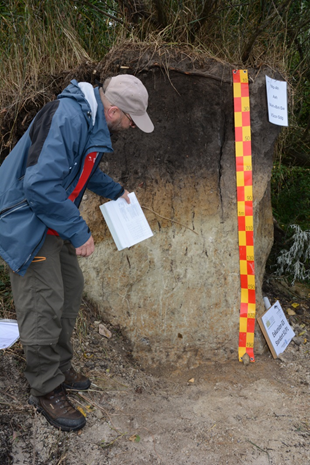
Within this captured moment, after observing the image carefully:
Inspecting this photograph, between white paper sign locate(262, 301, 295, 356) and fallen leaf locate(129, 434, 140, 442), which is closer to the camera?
fallen leaf locate(129, 434, 140, 442)

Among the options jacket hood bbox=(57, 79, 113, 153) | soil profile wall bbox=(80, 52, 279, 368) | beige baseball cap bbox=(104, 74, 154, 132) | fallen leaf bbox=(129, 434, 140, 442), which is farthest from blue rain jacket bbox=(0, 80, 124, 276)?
fallen leaf bbox=(129, 434, 140, 442)

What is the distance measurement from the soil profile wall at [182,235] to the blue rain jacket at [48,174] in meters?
1.20

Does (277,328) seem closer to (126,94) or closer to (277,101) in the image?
(277,101)

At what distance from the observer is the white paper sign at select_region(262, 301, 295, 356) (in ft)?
13.0

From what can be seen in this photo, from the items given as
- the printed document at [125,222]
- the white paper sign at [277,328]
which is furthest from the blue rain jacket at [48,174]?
the white paper sign at [277,328]

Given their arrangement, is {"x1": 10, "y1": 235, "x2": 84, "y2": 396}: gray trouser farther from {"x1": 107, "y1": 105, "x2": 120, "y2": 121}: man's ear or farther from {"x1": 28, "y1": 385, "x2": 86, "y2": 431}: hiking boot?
{"x1": 107, "y1": 105, "x2": 120, "y2": 121}: man's ear

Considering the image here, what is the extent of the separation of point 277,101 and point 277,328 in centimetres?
216

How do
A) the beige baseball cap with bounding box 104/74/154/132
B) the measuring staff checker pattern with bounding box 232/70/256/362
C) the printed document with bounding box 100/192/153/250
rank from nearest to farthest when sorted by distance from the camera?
the beige baseball cap with bounding box 104/74/154/132, the printed document with bounding box 100/192/153/250, the measuring staff checker pattern with bounding box 232/70/256/362

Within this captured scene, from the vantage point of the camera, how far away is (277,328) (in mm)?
4086

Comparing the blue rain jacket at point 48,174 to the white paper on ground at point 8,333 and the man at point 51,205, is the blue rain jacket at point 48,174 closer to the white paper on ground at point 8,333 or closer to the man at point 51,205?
the man at point 51,205

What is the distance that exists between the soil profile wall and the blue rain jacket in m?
1.20

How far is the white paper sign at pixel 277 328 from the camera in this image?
156 inches

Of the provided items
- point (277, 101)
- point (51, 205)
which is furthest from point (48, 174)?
point (277, 101)

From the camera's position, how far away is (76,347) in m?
3.50
